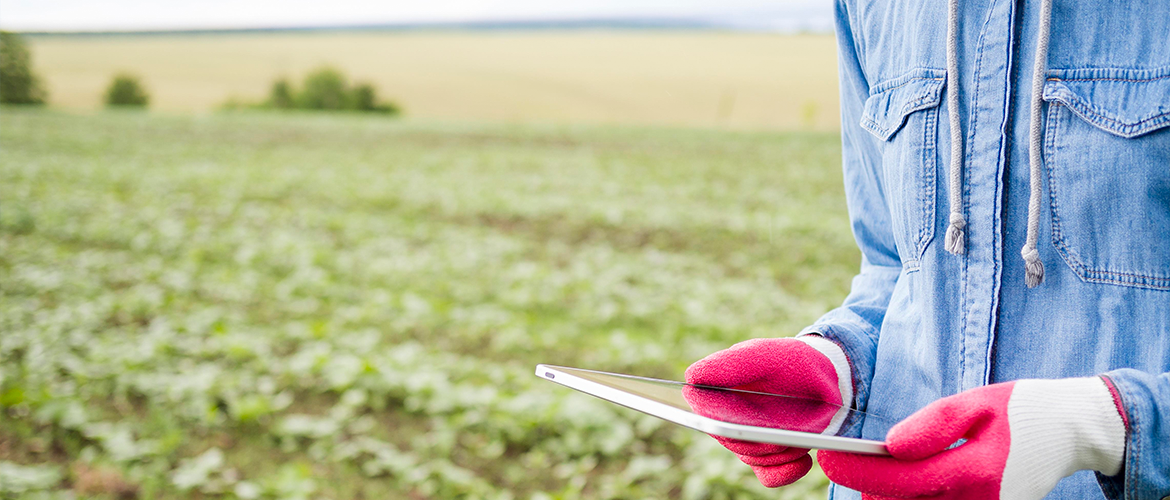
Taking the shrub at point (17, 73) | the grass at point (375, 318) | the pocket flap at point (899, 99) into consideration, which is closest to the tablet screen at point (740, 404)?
the pocket flap at point (899, 99)

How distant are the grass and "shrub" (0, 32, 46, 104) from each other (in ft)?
105

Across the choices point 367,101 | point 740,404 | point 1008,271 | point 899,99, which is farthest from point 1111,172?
point 367,101

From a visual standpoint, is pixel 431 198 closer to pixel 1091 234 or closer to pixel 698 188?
pixel 698 188

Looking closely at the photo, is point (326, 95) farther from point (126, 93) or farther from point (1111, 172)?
point (1111, 172)

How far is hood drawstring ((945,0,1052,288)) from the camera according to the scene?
3.42 feet

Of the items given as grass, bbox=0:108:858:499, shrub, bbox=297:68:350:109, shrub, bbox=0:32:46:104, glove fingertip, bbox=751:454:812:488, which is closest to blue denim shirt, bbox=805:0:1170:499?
glove fingertip, bbox=751:454:812:488

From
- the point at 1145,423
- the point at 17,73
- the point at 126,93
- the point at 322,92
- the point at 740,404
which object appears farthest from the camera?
the point at 322,92

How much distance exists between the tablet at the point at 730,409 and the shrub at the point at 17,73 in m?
45.4

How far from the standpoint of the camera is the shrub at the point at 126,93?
44.6 meters

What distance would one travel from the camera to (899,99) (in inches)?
47.9

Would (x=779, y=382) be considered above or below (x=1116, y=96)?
below

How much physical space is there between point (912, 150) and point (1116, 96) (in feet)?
0.93

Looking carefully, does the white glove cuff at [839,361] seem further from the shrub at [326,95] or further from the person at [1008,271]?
the shrub at [326,95]

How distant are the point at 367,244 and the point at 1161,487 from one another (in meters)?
7.91
